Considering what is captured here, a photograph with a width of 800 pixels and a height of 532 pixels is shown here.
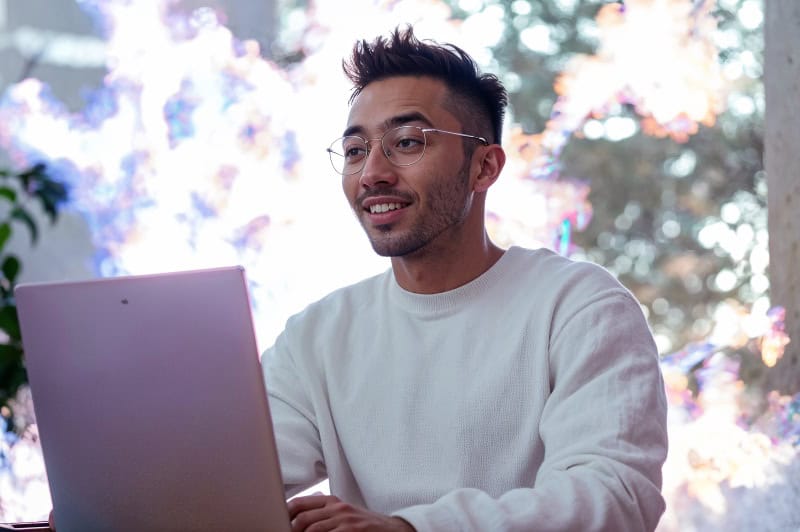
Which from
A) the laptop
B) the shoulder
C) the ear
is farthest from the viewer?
the ear

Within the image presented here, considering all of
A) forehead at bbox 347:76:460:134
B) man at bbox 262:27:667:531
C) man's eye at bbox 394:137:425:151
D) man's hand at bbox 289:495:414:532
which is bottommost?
man's hand at bbox 289:495:414:532

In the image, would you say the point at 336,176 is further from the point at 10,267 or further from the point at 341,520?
the point at 341,520

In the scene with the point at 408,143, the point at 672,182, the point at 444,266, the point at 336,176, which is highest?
the point at 336,176

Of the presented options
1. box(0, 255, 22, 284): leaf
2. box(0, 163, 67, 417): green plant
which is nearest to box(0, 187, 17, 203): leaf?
box(0, 163, 67, 417): green plant

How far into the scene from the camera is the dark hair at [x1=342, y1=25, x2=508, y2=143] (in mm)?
1656

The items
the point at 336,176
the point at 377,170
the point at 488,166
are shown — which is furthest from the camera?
the point at 336,176

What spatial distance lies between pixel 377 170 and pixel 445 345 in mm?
317

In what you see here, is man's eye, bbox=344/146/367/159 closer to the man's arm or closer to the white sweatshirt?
the white sweatshirt

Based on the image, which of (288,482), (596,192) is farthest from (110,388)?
(596,192)

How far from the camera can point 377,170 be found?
1.56m

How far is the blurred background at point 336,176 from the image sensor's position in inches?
103

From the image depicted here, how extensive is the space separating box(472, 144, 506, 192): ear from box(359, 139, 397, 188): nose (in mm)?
177

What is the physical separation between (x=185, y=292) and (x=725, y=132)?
215cm

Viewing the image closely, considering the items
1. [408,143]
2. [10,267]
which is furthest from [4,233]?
[408,143]
